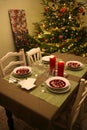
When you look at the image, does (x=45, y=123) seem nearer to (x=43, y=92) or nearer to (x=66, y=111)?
(x=43, y=92)

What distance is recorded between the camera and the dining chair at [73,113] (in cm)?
137

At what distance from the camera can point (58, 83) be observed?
67.2 inches

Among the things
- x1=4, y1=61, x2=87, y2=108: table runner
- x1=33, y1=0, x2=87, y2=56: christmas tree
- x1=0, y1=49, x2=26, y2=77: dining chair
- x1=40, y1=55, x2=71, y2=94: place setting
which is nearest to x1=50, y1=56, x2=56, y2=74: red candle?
x1=40, y1=55, x2=71, y2=94: place setting

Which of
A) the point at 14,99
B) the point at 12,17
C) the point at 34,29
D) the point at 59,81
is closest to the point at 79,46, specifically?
the point at 34,29

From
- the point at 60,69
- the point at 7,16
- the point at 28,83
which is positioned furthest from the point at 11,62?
the point at 7,16

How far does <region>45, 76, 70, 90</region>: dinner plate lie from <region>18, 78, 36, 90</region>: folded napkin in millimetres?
161

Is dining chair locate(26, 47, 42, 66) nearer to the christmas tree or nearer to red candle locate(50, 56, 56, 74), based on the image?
red candle locate(50, 56, 56, 74)

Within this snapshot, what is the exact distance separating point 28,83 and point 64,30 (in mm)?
2123

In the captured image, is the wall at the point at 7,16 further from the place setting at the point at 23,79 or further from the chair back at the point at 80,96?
the chair back at the point at 80,96

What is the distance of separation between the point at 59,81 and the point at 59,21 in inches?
84.0

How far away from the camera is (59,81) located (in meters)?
1.74

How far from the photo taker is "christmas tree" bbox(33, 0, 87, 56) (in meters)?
3.38

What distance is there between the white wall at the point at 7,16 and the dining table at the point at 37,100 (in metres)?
1.69

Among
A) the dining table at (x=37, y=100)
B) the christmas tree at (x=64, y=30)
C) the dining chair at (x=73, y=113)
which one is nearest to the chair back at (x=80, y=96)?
the dining chair at (x=73, y=113)
